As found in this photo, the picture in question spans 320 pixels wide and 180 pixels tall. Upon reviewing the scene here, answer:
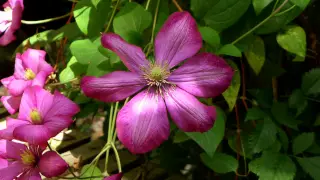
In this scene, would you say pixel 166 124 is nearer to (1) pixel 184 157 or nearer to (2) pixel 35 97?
(2) pixel 35 97

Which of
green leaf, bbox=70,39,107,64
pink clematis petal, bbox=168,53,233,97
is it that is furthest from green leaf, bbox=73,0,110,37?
pink clematis petal, bbox=168,53,233,97

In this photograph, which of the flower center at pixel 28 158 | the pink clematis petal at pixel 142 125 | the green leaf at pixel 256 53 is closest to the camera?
the pink clematis petal at pixel 142 125

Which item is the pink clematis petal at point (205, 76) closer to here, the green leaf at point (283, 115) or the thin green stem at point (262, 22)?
the thin green stem at point (262, 22)

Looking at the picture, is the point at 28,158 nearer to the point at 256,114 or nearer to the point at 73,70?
the point at 73,70

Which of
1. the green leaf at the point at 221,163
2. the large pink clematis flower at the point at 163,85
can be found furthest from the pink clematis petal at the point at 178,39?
the green leaf at the point at 221,163

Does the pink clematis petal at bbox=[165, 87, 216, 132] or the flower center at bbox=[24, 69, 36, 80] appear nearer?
the pink clematis petal at bbox=[165, 87, 216, 132]

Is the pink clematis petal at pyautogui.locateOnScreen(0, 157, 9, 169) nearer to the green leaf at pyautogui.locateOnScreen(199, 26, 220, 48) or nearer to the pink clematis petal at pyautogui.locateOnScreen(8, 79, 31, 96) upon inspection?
the pink clematis petal at pyautogui.locateOnScreen(8, 79, 31, 96)

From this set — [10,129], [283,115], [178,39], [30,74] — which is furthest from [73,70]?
[283,115]
